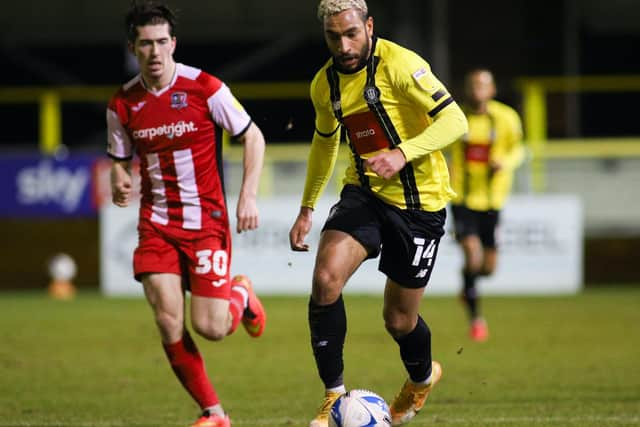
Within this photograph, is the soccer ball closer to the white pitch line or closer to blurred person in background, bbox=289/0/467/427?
blurred person in background, bbox=289/0/467/427

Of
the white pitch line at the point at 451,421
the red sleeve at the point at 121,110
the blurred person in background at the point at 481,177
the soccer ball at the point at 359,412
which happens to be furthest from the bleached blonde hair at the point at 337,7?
the blurred person in background at the point at 481,177

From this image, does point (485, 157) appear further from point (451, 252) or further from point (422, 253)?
point (422, 253)

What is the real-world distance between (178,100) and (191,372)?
1.31 m

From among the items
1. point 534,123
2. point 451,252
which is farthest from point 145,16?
point 534,123

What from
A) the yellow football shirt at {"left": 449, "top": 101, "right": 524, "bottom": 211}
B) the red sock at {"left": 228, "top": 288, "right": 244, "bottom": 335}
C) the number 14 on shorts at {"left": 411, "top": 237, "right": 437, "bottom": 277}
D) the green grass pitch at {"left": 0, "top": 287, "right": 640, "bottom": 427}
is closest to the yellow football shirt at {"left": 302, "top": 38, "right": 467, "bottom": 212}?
the number 14 on shorts at {"left": 411, "top": 237, "right": 437, "bottom": 277}

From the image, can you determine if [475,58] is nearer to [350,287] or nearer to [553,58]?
[553,58]

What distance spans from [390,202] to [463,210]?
5.21 meters

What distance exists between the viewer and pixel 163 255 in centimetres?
625

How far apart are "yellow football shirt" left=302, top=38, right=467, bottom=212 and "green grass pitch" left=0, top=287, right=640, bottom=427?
1.26 m

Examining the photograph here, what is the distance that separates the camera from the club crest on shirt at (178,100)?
248 inches

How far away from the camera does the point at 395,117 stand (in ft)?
20.4

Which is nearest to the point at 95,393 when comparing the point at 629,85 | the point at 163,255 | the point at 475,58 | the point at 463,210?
the point at 163,255

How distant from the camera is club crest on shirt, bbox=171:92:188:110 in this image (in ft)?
20.6

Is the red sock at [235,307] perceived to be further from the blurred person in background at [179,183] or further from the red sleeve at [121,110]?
the red sleeve at [121,110]
